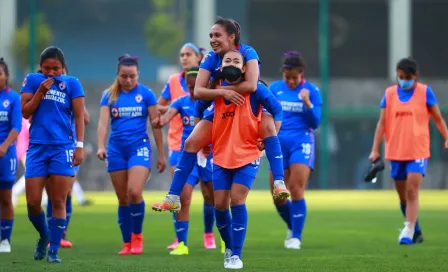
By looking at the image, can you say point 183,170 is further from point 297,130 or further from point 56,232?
point 297,130

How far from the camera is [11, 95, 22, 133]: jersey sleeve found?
40.8 feet

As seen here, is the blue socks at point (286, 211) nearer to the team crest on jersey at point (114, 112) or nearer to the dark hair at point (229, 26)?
the team crest on jersey at point (114, 112)

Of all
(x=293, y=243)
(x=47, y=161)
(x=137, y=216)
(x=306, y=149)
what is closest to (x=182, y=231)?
(x=137, y=216)

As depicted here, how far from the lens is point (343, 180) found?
1357 inches

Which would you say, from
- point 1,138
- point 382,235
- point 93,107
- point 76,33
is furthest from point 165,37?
point 1,138

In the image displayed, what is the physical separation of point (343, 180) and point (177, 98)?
21326 mm

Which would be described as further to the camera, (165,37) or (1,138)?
(165,37)

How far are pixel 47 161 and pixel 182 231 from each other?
7.94 feet

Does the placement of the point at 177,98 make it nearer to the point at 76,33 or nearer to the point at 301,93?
the point at 301,93

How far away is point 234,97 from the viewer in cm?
1019

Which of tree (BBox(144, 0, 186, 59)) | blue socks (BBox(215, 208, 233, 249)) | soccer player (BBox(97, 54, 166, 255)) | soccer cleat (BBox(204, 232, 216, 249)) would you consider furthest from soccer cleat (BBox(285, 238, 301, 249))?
tree (BBox(144, 0, 186, 59))

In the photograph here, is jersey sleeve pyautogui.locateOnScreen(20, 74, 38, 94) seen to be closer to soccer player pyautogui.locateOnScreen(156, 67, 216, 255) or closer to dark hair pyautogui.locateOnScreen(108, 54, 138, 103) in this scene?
dark hair pyautogui.locateOnScreen(108, 54, 138, 103)

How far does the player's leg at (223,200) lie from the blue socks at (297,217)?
331 centimetres

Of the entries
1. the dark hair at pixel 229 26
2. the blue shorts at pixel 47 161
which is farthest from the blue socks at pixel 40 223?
the dark hair at pixel 229 26
